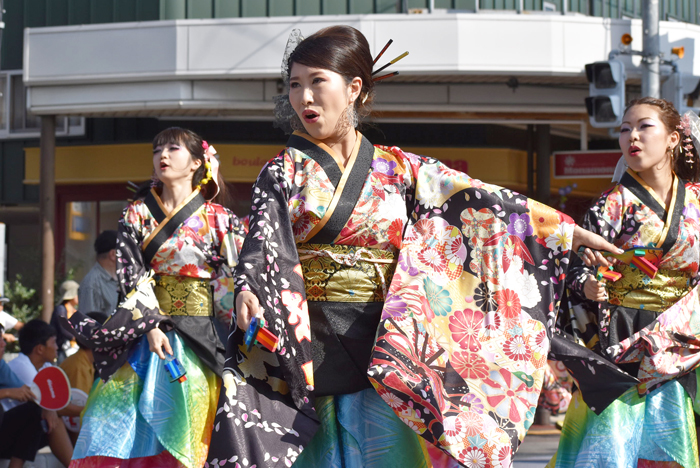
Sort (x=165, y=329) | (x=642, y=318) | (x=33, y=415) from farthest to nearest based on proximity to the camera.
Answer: (x=33, y=415) → (x=165, y=329) → (x=642, y=318)

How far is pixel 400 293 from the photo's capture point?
2.74 m

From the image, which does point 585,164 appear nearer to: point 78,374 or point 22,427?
point 78,374

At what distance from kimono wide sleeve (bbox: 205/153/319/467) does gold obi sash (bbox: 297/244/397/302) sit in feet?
0.25

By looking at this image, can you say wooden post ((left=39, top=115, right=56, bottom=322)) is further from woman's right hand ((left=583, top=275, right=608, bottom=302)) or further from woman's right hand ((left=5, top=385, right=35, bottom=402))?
woman's right hand ((left=583, top=275, right=608, bottom=302))

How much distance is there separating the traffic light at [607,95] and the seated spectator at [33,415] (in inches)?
178

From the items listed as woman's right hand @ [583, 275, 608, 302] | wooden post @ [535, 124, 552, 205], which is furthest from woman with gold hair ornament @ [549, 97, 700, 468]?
wooden post @ [535, 124, 552, 205]

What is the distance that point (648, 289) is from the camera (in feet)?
12.6

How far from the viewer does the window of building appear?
11945 mm

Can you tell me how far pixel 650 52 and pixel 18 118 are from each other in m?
8.61

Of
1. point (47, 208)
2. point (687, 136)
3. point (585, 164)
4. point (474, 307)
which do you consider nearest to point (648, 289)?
point (687, 136)

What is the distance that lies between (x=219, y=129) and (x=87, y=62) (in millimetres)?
2332

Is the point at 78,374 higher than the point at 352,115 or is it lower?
lower

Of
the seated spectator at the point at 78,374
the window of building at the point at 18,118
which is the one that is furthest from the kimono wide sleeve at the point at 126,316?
the window of building at the point at 18,118

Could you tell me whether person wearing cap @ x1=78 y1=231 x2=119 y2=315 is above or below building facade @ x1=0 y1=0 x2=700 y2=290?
below
